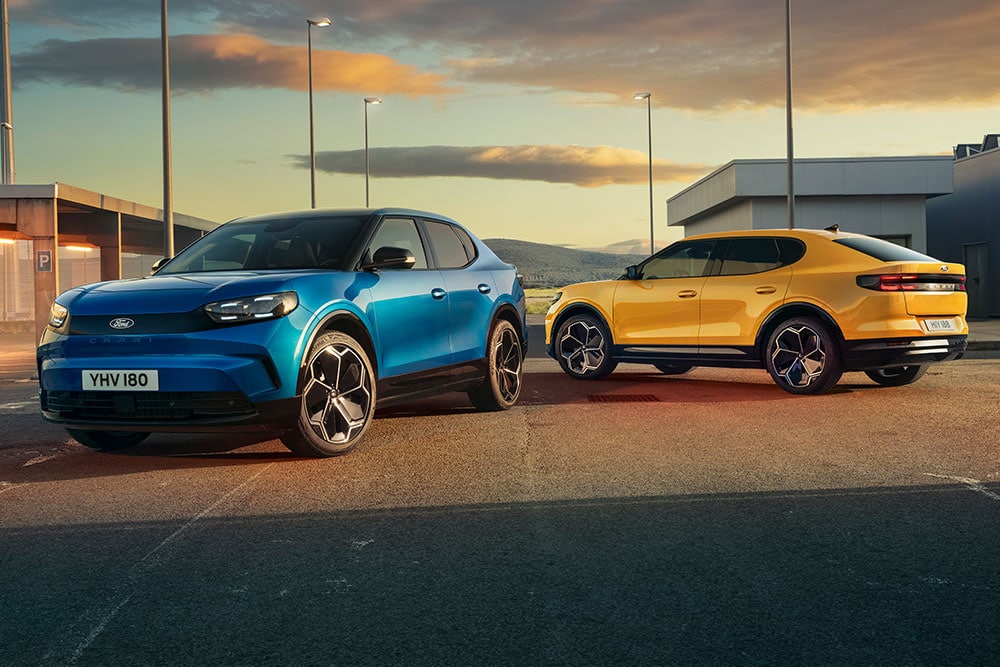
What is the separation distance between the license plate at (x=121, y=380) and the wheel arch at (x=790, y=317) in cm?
694

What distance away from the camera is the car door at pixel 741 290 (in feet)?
37.9

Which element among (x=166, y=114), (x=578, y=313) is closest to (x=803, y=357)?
(x=578, y=313)

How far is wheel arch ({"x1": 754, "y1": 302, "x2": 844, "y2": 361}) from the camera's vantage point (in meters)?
11.0

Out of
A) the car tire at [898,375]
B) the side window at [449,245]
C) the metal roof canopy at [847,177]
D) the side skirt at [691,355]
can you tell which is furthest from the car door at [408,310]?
the metal roof canopy at [847,177]

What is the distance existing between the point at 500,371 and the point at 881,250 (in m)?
4.40

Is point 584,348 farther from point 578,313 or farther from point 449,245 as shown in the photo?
point 449,245

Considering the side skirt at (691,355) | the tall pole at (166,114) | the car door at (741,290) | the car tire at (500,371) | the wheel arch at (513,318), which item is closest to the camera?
the car tire at (500,371)

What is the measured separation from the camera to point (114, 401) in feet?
22.2

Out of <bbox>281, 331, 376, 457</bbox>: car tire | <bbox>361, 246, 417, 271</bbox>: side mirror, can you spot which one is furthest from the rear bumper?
<bbox>281, 331, 376, 457</bbox>: car tire

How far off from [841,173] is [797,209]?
1714 millimetres

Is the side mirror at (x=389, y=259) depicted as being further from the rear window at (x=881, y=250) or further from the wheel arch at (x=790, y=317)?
the rear window at (x=881, y=250)

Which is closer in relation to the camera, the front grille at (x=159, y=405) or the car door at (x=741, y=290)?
the front grille at (x=159, y=405)

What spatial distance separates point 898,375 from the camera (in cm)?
1247

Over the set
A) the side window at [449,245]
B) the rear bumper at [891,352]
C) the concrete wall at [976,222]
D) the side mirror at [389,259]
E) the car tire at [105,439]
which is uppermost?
the concrete wall at [976,222]
